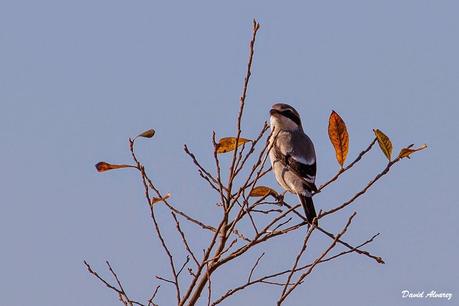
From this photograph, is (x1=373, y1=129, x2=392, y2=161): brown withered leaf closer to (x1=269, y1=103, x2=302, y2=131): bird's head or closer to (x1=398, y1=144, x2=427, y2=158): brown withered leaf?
(x1=398, y1=144, x2=427, y2=158): brown withered leaf

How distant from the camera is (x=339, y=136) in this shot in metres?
4.14

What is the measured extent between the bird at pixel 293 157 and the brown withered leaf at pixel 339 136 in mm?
2536

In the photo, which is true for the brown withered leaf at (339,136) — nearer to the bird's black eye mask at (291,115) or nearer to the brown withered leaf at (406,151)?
the brown withered leaf at (406,151)

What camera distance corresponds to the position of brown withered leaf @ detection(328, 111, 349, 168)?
411 centimetres

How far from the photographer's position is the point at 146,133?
14.0 ft

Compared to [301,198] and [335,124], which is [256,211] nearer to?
[335,124]

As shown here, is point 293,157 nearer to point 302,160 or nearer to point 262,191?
point 302,160

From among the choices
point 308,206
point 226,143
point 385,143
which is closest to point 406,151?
point 385,143

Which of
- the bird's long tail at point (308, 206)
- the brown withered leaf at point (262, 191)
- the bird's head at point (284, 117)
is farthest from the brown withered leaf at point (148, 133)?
the bird's head at point (284, 117)

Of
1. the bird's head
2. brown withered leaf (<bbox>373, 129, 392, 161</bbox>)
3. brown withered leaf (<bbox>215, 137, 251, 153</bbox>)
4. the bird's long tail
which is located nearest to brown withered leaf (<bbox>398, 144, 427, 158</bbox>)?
brown withered leaf (<bbox>373, 129, 392, 161</bbox>)

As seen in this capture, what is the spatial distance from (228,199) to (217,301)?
1.80 feet

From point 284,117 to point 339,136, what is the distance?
161 inches

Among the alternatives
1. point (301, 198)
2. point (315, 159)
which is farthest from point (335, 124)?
point (315, 159)

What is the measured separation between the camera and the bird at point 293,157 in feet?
23.2
